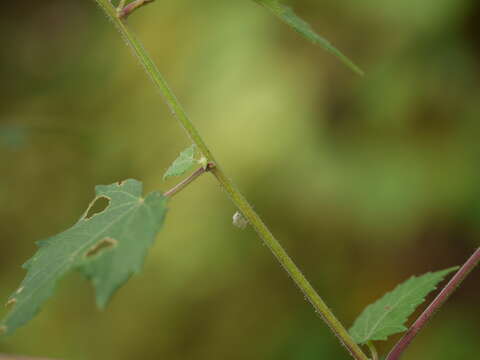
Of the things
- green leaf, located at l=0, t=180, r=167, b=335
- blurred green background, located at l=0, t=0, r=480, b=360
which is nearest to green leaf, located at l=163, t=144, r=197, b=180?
green leaf, located at l=0, t=180, r=167, b=335

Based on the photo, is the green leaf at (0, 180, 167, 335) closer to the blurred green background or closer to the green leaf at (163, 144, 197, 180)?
the green leaf at (163, 144, 197, 180)

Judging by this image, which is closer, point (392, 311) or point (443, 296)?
point (443, 296)

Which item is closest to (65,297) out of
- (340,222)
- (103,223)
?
(340,222)

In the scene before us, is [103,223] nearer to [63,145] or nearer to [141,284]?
[141,284]

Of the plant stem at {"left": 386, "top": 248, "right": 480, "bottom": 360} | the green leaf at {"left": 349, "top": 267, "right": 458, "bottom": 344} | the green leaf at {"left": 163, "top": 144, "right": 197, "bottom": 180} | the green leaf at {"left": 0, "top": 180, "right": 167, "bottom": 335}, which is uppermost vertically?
the green leaf at {"left": 163, "top": 144, "right": 197, "bottom": 180}

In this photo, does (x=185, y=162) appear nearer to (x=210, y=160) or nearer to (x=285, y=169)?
(x=210, y=160)

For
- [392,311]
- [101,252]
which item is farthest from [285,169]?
[101,252]

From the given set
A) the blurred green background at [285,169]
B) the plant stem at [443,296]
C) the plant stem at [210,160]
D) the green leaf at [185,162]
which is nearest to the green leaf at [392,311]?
the plant stem at [443,296]
